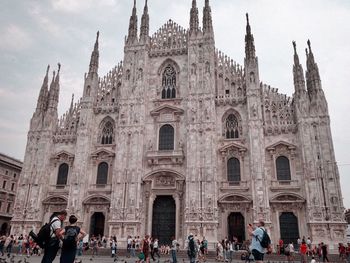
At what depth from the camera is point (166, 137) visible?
3109 centimetres

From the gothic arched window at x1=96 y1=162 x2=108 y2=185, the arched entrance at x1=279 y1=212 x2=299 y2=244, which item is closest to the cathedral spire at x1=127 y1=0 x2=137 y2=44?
the gothic arched window at x1=96 y1=162 x2=108 y2=185

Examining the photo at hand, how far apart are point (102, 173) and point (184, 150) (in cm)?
868

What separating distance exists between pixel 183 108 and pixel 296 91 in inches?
422

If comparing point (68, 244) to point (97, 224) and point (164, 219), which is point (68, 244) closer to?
point (164, 219)

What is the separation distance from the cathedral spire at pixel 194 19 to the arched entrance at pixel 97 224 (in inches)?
817

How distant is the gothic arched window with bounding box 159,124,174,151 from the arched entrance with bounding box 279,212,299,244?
1173 cm

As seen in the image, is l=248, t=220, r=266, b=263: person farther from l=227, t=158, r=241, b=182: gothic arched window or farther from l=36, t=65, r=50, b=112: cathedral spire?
l=36, t=65, r=50, b=112: cathedral spire

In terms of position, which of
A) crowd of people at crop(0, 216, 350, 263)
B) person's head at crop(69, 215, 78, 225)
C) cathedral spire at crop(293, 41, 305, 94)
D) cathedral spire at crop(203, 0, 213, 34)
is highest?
cathedral spire at crop(203, 0, 213, 34)

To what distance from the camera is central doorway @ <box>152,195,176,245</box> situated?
92.4ft

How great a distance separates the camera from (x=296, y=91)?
29.2 metres

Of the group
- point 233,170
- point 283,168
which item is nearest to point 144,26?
point 233,170

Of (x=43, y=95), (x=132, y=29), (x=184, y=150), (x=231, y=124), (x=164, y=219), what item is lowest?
(x=164, y=219)

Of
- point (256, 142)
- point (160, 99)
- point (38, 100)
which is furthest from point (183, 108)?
point (38, 100)

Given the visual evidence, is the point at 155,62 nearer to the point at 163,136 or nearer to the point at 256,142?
the point at 163,136
